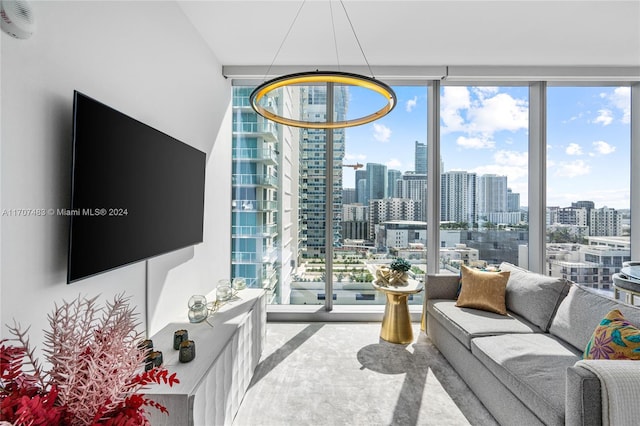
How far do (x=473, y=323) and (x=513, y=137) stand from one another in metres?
2.49

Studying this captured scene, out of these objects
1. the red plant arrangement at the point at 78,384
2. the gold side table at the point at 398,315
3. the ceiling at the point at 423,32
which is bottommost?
the gold side table at the point at 398,315

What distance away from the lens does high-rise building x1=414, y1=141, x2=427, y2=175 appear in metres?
3.52

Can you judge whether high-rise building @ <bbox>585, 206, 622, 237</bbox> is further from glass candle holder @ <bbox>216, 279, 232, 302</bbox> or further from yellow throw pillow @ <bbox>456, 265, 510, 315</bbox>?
glass candle holder @ <bbox>216, 279, 232, 302</bbox>

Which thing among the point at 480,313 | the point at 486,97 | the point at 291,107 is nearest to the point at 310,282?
the point at 480,313

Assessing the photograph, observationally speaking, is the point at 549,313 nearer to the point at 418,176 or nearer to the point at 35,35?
the point at 418,176

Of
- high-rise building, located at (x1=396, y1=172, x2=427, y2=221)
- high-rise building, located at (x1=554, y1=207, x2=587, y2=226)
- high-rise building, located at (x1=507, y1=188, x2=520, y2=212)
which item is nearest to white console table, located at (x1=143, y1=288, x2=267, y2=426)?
high-rise building, located at (x1=396, y1=172, x2=427, y2=221)

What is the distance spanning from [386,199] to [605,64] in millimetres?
2862

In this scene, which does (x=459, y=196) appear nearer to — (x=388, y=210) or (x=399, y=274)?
(x=388, y=210)

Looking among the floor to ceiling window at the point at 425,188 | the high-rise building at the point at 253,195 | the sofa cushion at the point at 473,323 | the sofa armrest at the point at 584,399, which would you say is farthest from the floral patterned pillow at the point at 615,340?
the high-rise building at the point at 253,195

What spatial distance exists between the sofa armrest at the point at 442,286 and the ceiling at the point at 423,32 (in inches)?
93.6

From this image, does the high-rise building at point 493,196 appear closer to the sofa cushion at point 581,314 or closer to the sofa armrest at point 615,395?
the sofa cushion at point 581,314

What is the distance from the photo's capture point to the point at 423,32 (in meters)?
2.65

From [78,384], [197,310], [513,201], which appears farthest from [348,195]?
[78,384]

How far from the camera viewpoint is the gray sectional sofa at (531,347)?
4.40 ft
